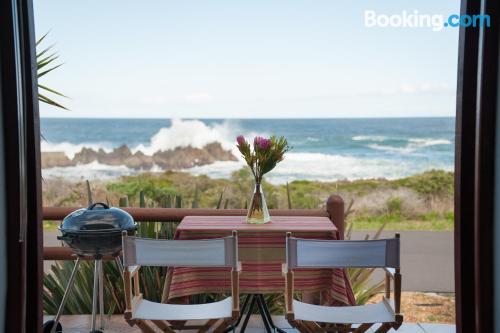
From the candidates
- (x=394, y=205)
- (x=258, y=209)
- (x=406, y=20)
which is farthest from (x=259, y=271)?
(x=406, y=20)

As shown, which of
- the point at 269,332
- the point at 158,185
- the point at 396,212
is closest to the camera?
the point at 269,332

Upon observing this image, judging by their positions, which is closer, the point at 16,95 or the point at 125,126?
Result: the point at 16,95

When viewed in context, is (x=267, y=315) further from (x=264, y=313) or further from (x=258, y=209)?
(x=258, y=209)

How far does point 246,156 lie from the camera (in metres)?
3.47

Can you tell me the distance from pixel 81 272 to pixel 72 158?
63.8 ft

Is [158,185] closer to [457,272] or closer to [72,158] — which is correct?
[72,158]

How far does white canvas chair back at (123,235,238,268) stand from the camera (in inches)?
104

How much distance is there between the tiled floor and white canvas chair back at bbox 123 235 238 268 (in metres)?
1.11

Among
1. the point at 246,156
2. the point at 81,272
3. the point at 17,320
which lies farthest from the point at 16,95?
the point at 81,272

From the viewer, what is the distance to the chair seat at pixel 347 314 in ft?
8.73

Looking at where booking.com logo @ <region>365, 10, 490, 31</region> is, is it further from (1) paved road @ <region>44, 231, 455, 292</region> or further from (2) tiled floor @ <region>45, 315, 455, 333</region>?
(2) tiled floor @ <region>45, 315, 455, 333</region>

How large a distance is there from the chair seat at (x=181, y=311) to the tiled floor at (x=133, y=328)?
89cm

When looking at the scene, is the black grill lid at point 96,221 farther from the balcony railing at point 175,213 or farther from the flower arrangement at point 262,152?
the flower arrangement at point 262,152

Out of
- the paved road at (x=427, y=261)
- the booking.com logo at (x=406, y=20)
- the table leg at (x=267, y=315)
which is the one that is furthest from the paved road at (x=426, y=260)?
the booking.com logo at (x=406, y=20)
